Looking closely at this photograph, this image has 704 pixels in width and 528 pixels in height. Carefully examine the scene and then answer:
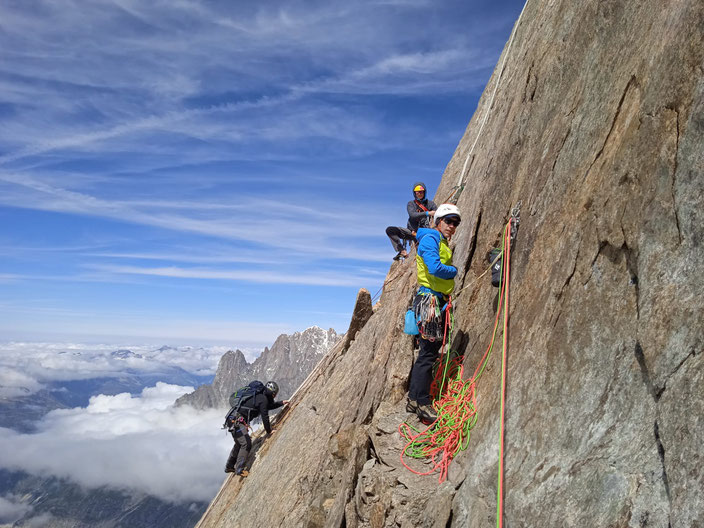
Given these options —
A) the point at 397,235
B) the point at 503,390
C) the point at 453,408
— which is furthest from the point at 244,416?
the point at 503,390

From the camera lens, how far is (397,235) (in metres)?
19.9

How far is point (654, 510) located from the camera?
4.32 m

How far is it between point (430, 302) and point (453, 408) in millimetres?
2170

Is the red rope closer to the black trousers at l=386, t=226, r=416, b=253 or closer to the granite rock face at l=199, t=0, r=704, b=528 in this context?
the granite rock face at l=199, t=0, r=704, b=528

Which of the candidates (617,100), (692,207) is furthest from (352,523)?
(617,100)

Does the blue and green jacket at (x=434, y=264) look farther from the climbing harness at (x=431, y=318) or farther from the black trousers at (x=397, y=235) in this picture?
the black trousers at (x=397, y=235)

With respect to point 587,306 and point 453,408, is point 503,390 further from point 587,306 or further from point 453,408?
point 453,408

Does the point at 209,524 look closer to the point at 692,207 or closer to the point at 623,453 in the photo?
the point at 623,453

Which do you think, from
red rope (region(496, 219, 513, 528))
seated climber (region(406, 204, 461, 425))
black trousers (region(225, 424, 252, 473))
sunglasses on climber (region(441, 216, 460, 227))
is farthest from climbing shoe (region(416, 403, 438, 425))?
black trousers (region(225, 424, 252, 473))

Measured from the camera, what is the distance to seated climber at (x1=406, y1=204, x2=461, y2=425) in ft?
30.9

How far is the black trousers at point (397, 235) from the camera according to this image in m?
19.5

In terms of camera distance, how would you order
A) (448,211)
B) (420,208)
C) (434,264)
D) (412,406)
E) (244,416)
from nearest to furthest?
(434,264), (448,211), (412,406), (420,208), (244,416)

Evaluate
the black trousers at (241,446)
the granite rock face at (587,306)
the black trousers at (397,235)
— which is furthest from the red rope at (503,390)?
the black trousers at (241,446)

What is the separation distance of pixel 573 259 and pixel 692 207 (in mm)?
1909
